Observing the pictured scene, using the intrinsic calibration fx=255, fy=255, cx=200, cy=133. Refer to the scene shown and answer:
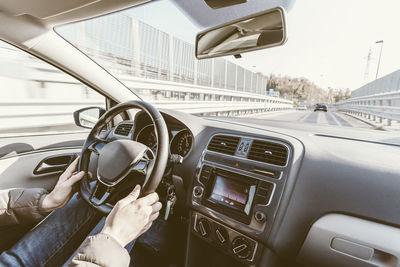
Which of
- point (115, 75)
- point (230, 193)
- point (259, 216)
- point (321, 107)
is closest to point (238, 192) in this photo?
point (230, 193)

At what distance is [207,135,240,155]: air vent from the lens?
77.3 inches

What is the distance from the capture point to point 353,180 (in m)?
1.46

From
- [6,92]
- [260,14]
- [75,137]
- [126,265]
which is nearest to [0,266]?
[126,265]

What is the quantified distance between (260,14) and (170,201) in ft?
5.12

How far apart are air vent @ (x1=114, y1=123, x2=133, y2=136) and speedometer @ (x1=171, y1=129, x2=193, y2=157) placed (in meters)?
0.43

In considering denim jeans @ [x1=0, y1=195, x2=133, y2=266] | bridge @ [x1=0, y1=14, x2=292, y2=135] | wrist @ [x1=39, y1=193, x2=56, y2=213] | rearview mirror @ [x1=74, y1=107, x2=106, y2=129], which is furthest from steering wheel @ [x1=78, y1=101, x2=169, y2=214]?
rearview mirror @ [x1=74, y1=107, x2=106, y2=129]

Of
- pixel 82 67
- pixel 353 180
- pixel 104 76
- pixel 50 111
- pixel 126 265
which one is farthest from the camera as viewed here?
pixel 50 111

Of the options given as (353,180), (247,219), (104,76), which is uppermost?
(104,76)

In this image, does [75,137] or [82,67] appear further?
[75,137]

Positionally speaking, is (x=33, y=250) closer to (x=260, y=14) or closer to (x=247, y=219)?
(x=247, y=219)

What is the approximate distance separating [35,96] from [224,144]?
2.36m

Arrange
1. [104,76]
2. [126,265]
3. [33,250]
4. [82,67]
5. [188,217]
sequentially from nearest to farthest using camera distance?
1. [126,265]
2. [33,250]
3. [188,217]
4. [82,67]
5. [104,76]

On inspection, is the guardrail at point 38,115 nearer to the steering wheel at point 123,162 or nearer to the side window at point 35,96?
the side window at point 35,96

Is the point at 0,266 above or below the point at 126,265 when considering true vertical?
below
